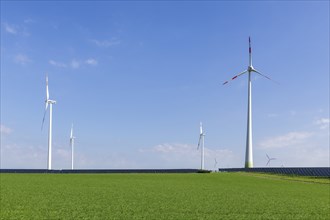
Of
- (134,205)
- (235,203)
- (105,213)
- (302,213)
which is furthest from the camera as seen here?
(235,203)

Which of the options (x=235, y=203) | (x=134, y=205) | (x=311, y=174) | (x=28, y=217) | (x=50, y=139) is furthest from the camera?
(x=50, y=139)

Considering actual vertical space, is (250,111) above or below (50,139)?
above

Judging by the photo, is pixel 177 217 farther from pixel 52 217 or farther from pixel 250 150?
pixel 250 150

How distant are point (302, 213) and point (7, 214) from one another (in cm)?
1138

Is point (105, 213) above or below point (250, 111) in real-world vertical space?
below

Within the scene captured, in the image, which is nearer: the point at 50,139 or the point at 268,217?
the point at 268,217

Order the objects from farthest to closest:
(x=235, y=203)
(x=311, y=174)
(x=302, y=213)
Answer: (x=311, y=174), (x=235, y=203), (x=302, y=213)

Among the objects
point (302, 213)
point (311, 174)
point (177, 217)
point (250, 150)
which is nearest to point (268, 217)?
point (302, 213)

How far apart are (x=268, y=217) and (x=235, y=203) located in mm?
4558

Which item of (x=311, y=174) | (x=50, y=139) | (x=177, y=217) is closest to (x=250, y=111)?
(x=311, y=174)

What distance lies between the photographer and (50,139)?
8781 cm

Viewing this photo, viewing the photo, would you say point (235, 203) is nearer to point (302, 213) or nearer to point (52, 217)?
point (302, 213)

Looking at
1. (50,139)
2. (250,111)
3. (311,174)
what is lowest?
(311,174)

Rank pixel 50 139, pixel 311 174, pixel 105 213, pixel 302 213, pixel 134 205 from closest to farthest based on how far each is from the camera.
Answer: pixel 105 213 → pixel 302 213 → pixel 134 205 → pixel 311 174 → pixel 50 139
